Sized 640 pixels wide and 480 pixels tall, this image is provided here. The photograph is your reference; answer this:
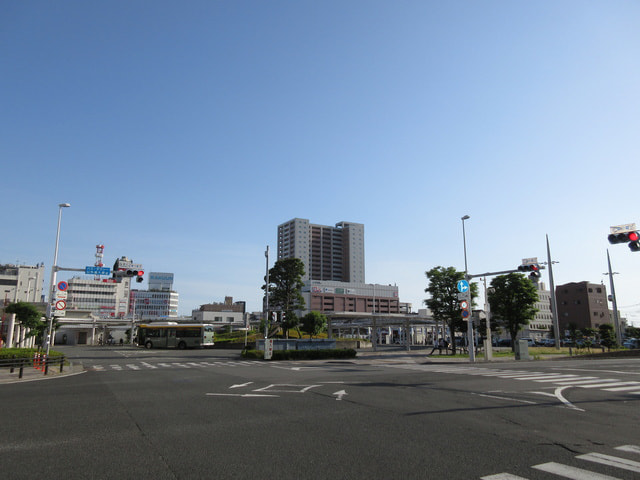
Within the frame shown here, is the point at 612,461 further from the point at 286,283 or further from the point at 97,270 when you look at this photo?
the point at 286,283

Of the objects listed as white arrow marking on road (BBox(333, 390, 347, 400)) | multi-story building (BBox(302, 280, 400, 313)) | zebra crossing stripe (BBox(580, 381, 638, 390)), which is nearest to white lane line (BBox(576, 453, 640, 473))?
white arrow marking on road (BBox(333, 390, 347, 400))

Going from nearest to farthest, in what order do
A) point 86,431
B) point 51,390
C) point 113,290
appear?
1. point 86,431
2. point 51,390
3. point 113,290

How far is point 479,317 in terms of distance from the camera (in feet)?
104

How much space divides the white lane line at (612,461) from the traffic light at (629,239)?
38.2 ft

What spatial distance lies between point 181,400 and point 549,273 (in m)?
51.2

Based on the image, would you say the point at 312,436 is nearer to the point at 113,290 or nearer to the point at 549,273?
the point at 549,273

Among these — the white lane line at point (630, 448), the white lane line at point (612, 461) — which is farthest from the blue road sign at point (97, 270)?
the white lane line at point (630, 448)

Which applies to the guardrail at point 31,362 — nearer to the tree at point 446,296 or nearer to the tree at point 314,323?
the tree at point 446,296

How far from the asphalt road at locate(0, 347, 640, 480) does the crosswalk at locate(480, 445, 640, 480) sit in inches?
1.1

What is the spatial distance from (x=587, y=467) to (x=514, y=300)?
139 feet

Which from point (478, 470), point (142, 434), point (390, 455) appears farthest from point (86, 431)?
point (478, 470)

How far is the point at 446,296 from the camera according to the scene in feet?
135

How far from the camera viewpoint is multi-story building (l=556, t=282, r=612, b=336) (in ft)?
344

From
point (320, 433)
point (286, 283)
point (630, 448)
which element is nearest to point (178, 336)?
point (286, 283)
